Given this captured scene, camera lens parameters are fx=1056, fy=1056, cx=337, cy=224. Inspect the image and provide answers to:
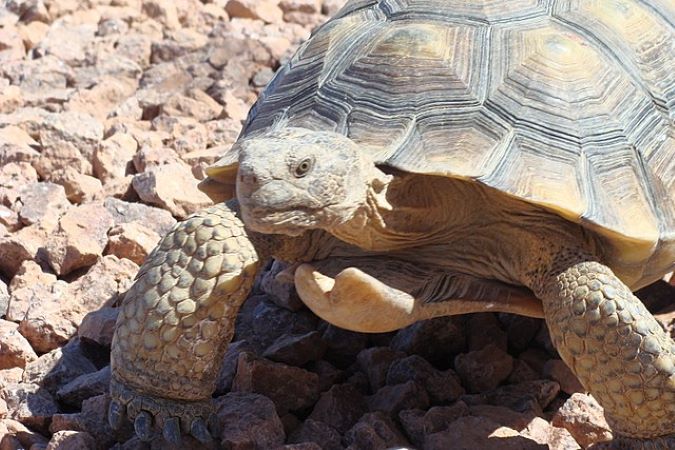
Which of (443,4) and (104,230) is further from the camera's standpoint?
(104,230)

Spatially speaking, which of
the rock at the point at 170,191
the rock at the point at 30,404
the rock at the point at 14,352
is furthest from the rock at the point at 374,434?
the rock at the point at 170,191

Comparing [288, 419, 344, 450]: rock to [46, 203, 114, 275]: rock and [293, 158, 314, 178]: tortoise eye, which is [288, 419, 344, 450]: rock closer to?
[293, 158, 314, 178]: tortoise eye

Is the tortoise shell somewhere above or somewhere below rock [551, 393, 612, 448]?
above

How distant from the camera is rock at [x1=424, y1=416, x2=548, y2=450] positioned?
2875 mm

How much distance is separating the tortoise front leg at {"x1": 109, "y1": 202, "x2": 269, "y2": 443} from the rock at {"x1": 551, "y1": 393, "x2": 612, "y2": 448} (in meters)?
1.02

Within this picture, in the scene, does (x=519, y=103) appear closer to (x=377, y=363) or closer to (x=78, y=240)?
(x=377, y=363)

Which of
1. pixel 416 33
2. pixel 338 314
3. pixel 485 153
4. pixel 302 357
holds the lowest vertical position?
pixel 302 357

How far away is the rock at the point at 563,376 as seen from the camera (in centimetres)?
332

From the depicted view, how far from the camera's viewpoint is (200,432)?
2.87 metres

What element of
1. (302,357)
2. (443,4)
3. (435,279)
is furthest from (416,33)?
(302,357)

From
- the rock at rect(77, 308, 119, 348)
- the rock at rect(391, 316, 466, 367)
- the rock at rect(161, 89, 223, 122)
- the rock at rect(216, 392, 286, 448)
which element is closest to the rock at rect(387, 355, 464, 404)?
the rock at rect(391, 316, 466, 367)

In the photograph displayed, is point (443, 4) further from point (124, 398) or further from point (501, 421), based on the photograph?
point (124, 398)

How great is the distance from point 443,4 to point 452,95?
1.27 ft

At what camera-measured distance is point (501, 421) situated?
3033 millimetres
